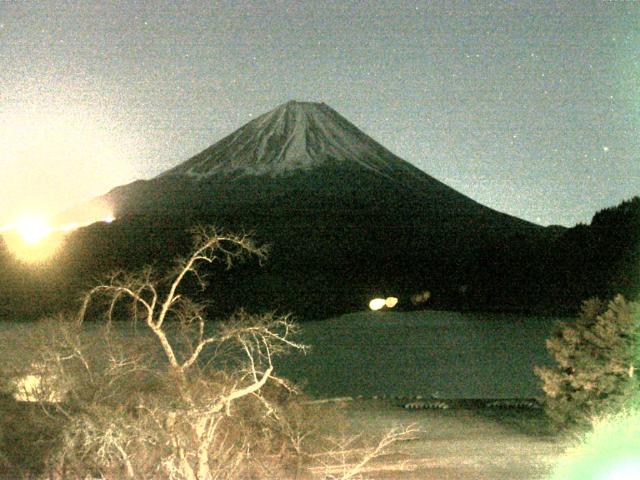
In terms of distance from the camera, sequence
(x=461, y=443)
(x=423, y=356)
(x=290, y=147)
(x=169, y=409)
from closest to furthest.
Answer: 1. (x=169, y=409)
2. (x=461, y=443)
3. (x=423, y=356)
4. (x=290, y=147)

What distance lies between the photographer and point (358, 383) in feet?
90.3

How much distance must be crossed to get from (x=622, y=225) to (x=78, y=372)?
3698 centimetres

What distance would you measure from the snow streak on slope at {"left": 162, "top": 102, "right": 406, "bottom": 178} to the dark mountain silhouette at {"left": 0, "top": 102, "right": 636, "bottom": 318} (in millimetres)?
193

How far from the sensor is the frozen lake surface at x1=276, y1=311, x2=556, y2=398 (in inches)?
1039

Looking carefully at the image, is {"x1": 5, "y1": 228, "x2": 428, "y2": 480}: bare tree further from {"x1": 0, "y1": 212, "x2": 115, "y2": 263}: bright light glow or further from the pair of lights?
{"x1": 0, "y1": 212, "x2": 115, "y2": 263}: bright light glow

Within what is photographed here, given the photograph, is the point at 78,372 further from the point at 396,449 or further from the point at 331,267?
the point at 331,267

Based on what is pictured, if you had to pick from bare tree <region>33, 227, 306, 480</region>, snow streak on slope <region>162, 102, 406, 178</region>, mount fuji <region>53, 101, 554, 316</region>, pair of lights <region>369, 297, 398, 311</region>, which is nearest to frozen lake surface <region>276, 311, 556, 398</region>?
mount fuji <region>53, 101, 554, 316</region>

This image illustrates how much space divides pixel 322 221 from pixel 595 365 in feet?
249

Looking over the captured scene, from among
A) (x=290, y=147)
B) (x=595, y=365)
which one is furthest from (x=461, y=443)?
(x=290, y=147)

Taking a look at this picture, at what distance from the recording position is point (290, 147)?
356 ft

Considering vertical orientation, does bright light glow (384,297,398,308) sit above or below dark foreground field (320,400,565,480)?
below

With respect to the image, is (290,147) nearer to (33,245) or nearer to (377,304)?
(33,245)

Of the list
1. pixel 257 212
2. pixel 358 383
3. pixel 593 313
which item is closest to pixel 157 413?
pixel 593 313

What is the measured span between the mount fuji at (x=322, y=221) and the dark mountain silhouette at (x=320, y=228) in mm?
143
